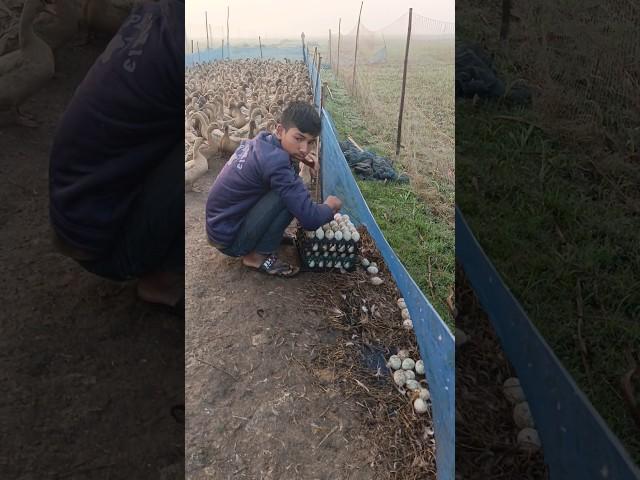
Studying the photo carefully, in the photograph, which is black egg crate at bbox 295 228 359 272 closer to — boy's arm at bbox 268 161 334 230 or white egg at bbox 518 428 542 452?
boy's arm at bbox 268 161 334 230

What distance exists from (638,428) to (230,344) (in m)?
1.14

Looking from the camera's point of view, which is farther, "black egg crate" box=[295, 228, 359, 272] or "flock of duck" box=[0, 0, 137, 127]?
"flock of duck" box=[0, 0, 137, 127]

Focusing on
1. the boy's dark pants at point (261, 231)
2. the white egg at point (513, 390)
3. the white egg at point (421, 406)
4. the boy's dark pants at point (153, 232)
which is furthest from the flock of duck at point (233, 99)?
the white egg at point (513, 390)

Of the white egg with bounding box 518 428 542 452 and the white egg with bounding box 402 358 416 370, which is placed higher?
the white egg with bounding box 402 358 416 370

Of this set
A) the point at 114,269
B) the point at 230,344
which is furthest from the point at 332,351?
the point at 114,269

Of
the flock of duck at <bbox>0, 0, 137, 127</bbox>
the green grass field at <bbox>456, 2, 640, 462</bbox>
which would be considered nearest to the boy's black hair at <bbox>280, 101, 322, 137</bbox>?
the green grass field at <bbox>456, 2, 640, 462</bbox>

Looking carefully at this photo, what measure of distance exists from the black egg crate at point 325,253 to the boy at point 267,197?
0.03 m

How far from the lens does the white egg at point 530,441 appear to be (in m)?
1.93

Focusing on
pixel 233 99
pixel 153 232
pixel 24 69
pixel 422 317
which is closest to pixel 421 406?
pixel 422 317

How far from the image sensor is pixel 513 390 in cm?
199

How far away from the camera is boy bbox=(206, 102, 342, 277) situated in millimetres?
1472

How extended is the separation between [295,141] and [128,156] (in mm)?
897

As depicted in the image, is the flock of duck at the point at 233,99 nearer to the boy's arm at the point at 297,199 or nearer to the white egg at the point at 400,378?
the boy's arm at the point at 297,199

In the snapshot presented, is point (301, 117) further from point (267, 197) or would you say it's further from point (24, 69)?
point (24, 69)
